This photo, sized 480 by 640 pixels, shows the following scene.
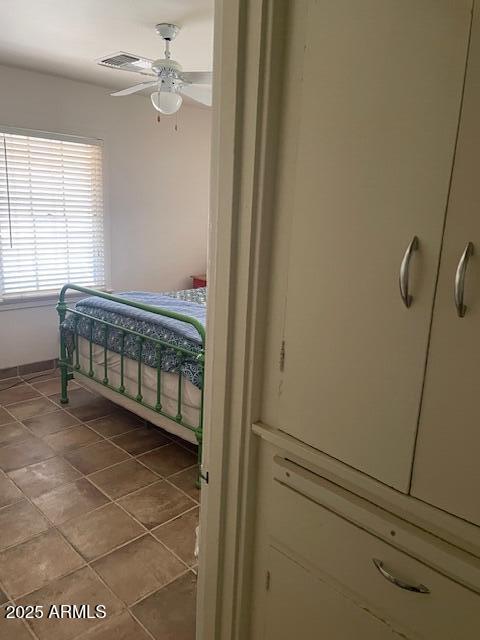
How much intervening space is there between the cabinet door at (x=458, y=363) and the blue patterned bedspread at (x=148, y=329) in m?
1.79

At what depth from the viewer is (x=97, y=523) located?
7.36 feet


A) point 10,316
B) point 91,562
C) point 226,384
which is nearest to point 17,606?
point 91,562

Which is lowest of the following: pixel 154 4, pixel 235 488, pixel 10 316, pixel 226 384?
pixel 10 316

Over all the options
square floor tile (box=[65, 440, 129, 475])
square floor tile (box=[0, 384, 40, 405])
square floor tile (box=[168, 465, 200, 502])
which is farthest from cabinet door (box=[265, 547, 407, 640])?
square floor tile (box=[0, 384, 40, 405])

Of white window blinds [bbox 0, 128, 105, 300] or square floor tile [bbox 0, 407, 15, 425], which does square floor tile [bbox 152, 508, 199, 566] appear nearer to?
square floor tile [bbox 0, 407, 15, 425]

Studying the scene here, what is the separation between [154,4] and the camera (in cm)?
233

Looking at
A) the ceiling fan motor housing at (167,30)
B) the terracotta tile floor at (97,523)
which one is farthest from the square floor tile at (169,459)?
the ceiling fan motor housing at (167,30)

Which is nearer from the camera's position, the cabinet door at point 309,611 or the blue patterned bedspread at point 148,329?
the cabinet door at point 309,611

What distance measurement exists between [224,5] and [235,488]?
3.25ft

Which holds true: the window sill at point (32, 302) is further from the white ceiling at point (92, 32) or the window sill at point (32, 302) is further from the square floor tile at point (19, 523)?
the square floor tile at point (19, 523)

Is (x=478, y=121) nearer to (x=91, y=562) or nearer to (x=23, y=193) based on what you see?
(x=91, y=562)

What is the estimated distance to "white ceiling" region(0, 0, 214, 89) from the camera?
2378 millimetres

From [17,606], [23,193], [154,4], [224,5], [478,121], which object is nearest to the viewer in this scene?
[478,121]

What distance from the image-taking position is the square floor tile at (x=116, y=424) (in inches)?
125
